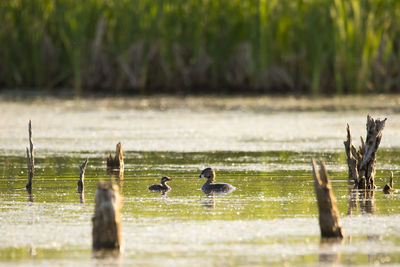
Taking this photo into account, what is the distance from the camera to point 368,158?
951cm

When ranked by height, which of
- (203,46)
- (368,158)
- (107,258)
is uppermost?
(203,46)

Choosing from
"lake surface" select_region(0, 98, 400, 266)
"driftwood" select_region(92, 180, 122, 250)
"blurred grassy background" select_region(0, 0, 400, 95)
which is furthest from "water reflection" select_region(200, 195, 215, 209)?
"blurred grassy background" select_region(0, 0, 400, 95)

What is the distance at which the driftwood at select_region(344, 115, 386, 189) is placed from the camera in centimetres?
942

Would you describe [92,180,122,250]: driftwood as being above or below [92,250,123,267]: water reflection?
above

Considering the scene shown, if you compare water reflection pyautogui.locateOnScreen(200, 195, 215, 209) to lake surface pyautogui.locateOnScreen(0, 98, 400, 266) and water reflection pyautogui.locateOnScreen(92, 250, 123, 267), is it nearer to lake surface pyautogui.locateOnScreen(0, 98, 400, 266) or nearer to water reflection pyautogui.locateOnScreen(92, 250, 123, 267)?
lake surface pyautogui.locateOnScreen(0, 98, 400, 266)

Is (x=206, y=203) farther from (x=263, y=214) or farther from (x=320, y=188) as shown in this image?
(x=320, y=188)

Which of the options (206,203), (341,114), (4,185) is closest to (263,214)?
(206,203)

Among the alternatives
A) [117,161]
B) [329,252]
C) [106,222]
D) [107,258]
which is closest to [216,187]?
[117,161]

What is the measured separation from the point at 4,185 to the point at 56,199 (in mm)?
1257

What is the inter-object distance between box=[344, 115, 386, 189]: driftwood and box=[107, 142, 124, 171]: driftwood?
9.17ft

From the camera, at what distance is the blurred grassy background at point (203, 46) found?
2353 centimetres

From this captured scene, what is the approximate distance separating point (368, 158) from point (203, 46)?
15730 millimetres

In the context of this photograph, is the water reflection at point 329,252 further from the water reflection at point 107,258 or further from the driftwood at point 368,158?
the driftwood at point 368,158

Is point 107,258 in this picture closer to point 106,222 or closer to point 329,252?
point 106,222
